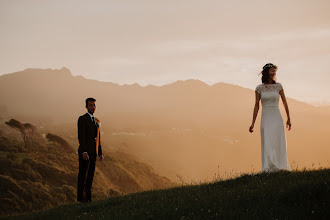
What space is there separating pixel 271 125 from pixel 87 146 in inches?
254

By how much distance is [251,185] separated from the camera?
7492 millimetres

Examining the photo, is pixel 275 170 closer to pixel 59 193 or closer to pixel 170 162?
pixel 59 193

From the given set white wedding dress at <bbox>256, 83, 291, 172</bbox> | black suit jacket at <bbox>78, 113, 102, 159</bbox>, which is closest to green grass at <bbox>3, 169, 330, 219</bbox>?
white wedding dress at <bbox>256, 83, 291, 172</bbox>

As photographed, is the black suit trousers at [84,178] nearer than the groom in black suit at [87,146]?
No

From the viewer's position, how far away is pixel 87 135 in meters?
10.0

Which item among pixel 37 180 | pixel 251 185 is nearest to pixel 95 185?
pixel 37 180

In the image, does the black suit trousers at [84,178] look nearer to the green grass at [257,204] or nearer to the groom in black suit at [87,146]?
the groom in black suit at [87,146]

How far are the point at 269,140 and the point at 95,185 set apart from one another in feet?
151

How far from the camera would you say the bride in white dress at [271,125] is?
977 cm

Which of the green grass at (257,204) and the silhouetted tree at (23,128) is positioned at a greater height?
the green grass at (257,204)

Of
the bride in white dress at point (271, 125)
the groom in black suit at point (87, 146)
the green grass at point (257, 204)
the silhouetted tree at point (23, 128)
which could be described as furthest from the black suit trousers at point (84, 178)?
the silhouetted tree at point (23, 128)

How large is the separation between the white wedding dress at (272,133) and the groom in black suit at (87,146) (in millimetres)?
5759

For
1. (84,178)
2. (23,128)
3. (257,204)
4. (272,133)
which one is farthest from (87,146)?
(23,128)

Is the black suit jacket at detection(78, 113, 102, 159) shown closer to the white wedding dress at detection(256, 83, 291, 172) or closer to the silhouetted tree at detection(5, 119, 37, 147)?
the white wedding dress at detection(256, 83, 291, 172)
